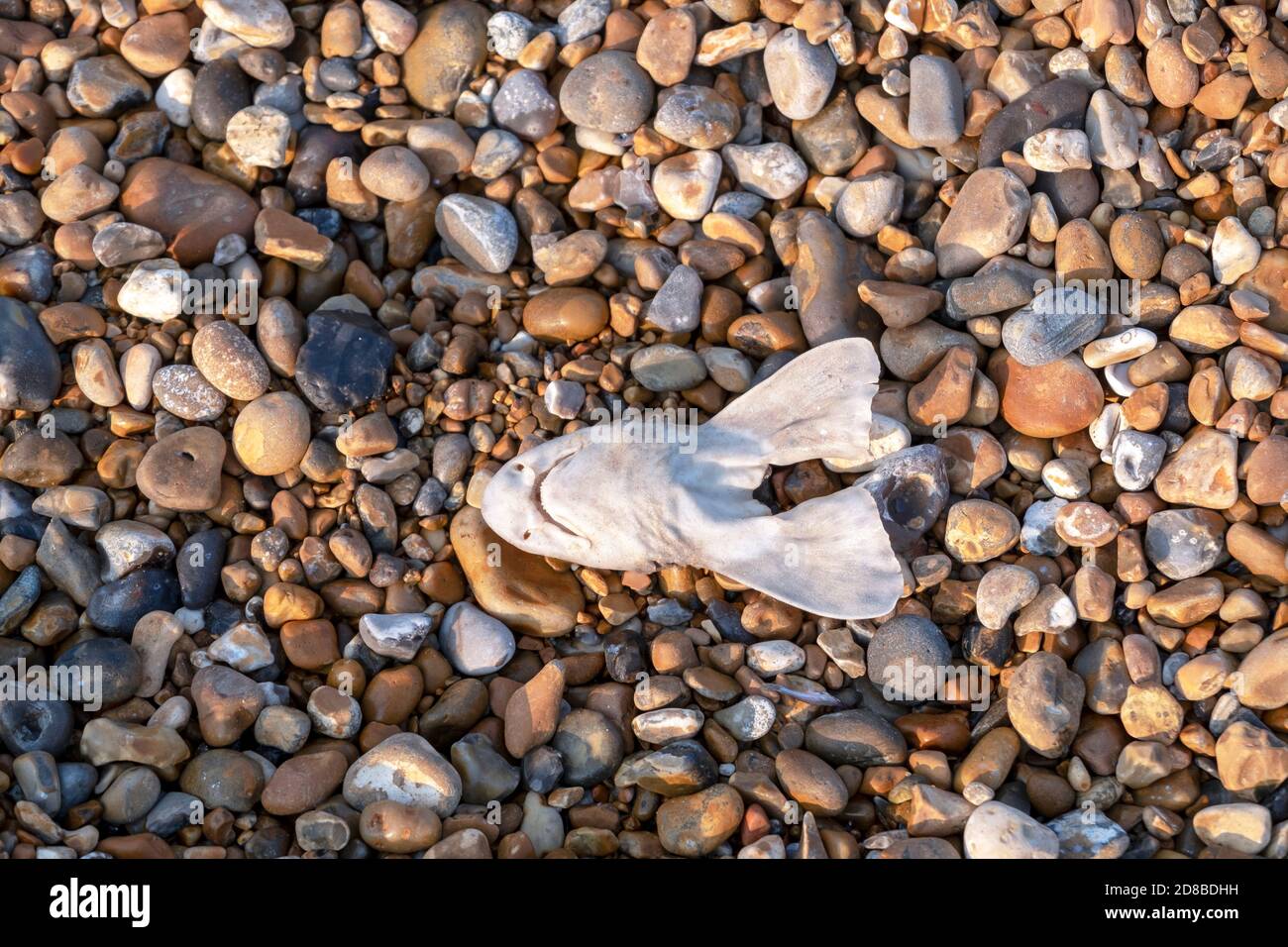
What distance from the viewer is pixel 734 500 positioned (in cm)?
369

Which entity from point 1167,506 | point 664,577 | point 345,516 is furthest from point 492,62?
point 1167,506

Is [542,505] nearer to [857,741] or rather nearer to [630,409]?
[630,409]

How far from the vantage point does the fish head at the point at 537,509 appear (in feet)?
11.9

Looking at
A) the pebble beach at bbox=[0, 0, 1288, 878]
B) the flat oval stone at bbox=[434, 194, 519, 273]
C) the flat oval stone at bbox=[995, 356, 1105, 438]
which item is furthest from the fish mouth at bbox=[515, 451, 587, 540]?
the flat oval stone at bbox=[995, 356, 1105, 438]

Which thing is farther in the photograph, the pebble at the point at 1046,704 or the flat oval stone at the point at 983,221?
the flat oval stone at the point at 983,221

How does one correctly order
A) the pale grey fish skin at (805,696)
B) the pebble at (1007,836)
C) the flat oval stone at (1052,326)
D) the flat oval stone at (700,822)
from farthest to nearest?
the flat oval stone at (1052,326), the pale grey fish skin at (805,696), the flat oval stone at (700,822), the pebble at (1007,836)

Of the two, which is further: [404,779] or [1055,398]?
[1055,398]

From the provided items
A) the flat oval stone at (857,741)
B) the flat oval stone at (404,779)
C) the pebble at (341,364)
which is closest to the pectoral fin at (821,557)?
the flat oval stone at (857,741)

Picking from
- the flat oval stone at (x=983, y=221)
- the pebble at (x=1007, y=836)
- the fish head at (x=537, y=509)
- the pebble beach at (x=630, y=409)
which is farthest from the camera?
the flat oval stone at (x=983, y=221)

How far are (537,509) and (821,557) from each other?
0.98m

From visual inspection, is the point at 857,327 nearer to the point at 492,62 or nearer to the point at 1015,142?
the point at 1015,142

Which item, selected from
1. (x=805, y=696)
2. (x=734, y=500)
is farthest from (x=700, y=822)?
(x=734, y=500)

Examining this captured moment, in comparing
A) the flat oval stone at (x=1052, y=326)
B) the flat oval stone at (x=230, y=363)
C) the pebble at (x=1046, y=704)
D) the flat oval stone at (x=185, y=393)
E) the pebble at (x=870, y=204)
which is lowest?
the pebble at (x=1046, y=704)

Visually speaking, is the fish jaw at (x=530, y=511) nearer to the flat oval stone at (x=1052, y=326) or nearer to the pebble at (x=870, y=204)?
the pebble at (x=870, y=204)
